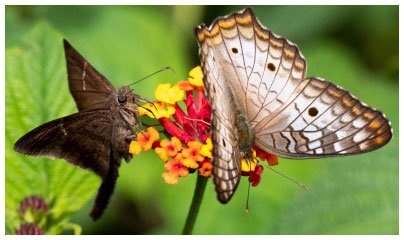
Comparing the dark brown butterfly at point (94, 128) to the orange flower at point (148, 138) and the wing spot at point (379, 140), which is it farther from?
the wing spot at point (379, 140)

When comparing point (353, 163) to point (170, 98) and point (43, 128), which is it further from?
point (43, 128)

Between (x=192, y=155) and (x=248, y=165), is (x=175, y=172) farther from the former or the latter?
(x=248, y=165)

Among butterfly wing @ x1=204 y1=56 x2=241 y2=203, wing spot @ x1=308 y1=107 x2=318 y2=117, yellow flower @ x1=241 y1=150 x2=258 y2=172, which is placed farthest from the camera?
wing spot @ x1=308 y1=107 x2=318 y2=117

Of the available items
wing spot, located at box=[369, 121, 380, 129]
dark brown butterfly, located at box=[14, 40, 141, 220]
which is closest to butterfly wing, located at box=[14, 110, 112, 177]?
dark brown butterfly, located at box=[14, 40, 141, 220]

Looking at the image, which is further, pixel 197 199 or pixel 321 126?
pixel 321 126

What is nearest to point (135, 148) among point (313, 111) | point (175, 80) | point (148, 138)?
point (148, 138)

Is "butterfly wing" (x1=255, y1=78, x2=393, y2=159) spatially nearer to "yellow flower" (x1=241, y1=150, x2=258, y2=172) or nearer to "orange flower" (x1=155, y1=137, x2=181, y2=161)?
"yellow flower" (x1=241, y1=150, x2=258, y2=172)
